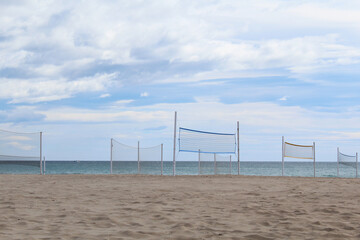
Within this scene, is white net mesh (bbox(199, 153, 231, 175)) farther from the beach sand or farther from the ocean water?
the beach sand

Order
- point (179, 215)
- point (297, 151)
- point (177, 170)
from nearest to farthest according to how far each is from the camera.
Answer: point (179, 215), point (297, 151), point (177, 170)

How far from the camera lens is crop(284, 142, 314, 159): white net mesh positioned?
51.8 feet

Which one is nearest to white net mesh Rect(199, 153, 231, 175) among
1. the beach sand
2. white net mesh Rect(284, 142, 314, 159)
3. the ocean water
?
the ocean water

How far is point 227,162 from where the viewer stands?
17.3 m

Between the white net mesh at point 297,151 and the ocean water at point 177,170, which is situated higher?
the white net mesh at point 297,151

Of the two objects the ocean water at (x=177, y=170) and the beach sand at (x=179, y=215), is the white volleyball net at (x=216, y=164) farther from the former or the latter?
the beach sand at (x=179, y=215)

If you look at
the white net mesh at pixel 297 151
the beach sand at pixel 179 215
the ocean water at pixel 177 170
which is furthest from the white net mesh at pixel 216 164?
the beach sand at pixel 179 215

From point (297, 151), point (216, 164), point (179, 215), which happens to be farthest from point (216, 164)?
point (179, 215)

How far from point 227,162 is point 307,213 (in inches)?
481

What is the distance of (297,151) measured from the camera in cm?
1616

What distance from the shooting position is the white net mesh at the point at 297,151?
15800mm

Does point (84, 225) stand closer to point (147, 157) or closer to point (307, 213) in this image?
point (307, 213)

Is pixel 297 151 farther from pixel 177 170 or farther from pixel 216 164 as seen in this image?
pixel 177 170

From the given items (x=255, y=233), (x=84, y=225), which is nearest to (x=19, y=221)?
(x=84, y=225)
